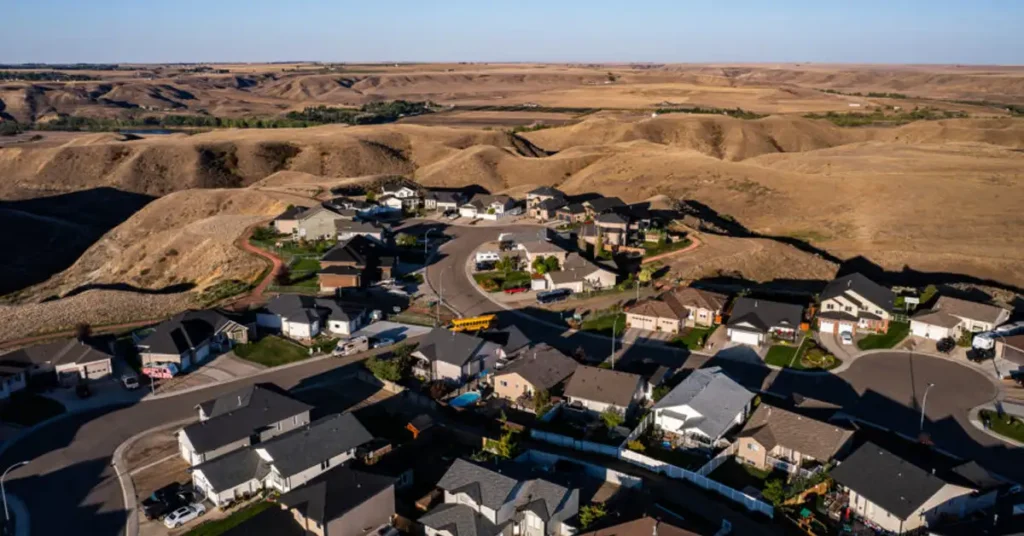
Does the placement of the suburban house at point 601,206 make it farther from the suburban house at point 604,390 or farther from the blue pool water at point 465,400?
the blue pool water at point 465,400

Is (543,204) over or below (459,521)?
over

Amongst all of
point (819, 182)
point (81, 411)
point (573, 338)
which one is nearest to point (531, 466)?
point (573, 338)

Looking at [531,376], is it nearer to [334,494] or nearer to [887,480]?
[334,494]

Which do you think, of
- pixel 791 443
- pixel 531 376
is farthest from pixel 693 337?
pixel 791 443

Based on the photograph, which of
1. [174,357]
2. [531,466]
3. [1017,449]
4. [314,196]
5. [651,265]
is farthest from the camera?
[314,196]

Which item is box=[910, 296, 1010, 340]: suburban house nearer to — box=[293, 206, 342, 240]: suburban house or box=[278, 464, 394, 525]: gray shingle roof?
A: box=[278, 464, 394, 525]: gray shingle roof

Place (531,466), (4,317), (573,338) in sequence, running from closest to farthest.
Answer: (531,466), (573,338), (4,317)

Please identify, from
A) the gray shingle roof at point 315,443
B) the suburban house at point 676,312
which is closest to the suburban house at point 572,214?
the suburban house at point 676,312

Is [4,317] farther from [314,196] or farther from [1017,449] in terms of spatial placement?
[1017,449]
